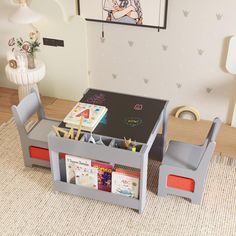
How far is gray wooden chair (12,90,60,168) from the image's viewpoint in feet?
8.90

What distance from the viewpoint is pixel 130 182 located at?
2.46m

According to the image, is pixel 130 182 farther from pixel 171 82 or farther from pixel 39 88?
pixel 39 88

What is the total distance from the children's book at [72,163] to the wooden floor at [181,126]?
2.93 ft

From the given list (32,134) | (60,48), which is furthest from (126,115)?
(60,48)

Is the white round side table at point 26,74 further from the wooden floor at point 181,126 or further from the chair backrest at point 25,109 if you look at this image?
the chair backrest at point 25,109

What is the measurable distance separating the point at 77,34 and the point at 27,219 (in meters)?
1.52

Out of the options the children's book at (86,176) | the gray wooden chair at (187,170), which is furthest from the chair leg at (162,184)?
the children's book at (86,176)

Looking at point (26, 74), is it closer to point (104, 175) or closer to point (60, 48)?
point (60, 48)

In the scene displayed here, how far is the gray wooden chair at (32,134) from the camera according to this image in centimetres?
271

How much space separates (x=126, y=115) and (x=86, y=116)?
25 cm

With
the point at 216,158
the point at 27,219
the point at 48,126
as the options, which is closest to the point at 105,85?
the point at 48,126

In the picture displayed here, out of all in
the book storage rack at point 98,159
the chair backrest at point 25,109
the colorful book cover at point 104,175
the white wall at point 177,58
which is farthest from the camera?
the white wall at point 177,58

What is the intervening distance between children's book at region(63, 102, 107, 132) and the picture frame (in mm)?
833

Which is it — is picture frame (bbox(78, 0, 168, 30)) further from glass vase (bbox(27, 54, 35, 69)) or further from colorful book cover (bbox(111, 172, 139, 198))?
colorful book cover (bbox(111, 172, 139, 198))
